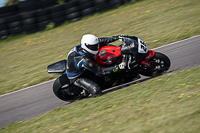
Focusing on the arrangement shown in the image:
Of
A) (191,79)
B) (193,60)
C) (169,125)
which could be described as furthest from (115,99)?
(193,60)

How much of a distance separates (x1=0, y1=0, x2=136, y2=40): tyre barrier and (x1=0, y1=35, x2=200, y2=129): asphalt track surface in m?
7.32

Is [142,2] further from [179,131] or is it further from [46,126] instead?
[179,131]

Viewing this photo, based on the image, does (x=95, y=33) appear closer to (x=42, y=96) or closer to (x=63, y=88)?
(x=42, y=96)

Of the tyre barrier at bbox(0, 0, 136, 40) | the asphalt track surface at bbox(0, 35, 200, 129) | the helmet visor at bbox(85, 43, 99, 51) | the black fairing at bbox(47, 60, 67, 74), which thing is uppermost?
the tyre barrier at bbox(0, 0, 136, 40)

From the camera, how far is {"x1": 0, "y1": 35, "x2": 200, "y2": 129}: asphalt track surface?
6.39 metres

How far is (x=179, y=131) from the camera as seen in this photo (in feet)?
10.8

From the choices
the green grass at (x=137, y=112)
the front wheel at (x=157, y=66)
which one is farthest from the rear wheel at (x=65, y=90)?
the front wheel at (x=157, y=66)

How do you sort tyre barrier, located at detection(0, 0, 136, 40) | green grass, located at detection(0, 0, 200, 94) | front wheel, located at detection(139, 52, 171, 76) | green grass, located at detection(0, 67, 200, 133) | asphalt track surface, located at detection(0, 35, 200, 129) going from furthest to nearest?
tyre barrier, located at detection(0, 0, 136, 40), green grass, located at detection(0, 0, 200, 94), asphalt track surface, located at detection(0, 35, 200, 129), front wheel, located at detection(139, 52, 171, 76), green grass, located at detection(0, 67, 200, 133)

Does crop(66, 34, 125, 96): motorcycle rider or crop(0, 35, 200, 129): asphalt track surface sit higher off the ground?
crop(66, 34, 125, 96): motorcycle rider

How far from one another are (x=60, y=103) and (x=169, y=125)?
3603 mm

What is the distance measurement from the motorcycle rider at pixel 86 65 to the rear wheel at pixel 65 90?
0.22 m

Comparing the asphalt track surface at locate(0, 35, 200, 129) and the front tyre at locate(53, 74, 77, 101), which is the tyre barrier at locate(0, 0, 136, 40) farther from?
the front tyre at locate(53, 74, 77, 101)

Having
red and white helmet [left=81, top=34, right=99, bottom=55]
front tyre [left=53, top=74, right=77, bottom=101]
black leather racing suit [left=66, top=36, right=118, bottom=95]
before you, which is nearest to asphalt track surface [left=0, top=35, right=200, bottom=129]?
front tyre [left=53, top=74, right=77, bottom=101]

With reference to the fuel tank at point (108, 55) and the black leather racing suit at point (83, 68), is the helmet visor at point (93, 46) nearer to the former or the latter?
the black leather racing suit at point (83, 68)
